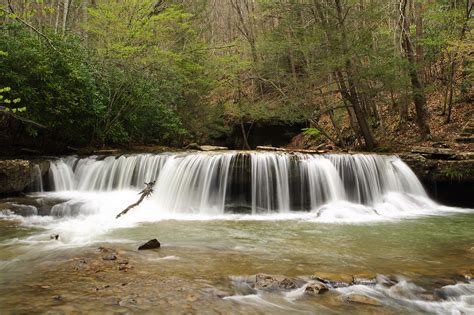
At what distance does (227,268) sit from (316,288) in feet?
4.24

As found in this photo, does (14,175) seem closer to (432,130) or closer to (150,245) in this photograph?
(150,245)

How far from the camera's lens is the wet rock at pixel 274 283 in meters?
4.35

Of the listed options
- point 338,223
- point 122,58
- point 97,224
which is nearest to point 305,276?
point 338,223

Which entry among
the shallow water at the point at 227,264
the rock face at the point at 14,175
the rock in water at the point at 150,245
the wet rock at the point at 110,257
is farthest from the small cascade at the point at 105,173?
the wet rock at the point at 110,257

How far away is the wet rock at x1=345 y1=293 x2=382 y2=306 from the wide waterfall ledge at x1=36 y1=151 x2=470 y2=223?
5.80 m

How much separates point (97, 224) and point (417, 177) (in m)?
9.77

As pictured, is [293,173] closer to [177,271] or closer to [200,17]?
[177,271]

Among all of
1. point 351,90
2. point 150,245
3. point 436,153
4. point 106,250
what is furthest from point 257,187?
point 106,250

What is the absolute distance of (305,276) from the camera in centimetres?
474

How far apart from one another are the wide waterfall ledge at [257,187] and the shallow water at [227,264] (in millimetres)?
1455

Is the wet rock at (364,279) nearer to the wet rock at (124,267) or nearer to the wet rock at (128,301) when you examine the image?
the wet rock at (128,301)

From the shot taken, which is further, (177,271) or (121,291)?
(177,271)

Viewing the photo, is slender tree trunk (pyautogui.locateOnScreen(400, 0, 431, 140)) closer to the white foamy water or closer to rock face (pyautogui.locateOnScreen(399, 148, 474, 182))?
rock face (pyautogui.locateOnScreen(399, 148, 474, 182))

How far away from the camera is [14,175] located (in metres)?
10.5
